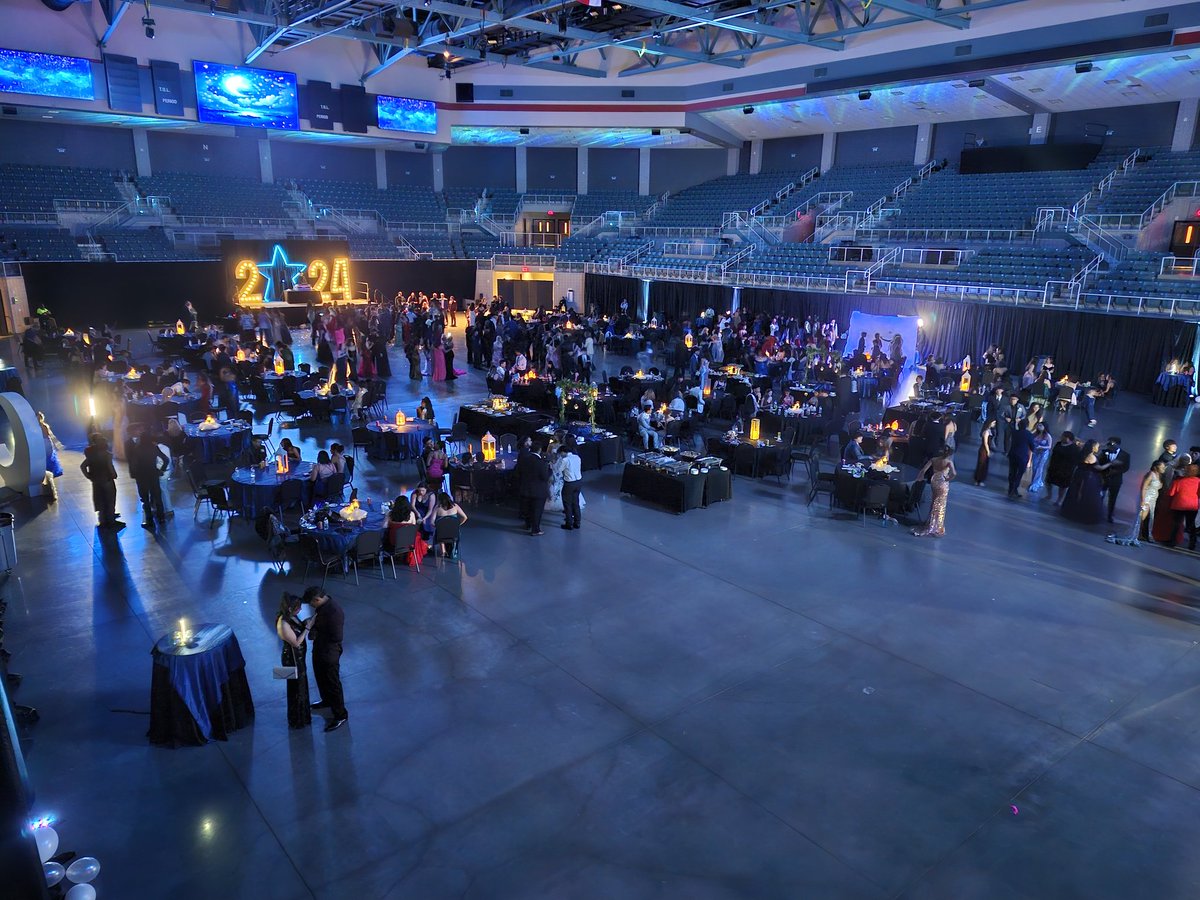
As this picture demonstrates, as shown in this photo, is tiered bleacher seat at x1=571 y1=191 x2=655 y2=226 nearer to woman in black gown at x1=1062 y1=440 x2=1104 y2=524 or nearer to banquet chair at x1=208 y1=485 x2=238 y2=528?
woman in black gown at x1=1062 y1=440 x2=1104 y2=524

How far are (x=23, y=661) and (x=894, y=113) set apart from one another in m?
33.3

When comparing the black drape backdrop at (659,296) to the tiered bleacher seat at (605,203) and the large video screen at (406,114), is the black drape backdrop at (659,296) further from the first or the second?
the large video screen at (406,114)

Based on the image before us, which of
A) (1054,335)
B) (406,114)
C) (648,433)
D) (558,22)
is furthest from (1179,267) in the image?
(406,114)

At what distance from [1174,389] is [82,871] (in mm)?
22271

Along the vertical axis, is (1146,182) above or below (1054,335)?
above

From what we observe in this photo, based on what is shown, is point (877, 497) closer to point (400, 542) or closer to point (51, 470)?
point (400, 542)

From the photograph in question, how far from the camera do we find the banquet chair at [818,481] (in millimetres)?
11539

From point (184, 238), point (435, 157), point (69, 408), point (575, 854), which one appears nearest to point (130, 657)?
point (575, 854)

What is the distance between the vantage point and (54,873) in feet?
14.4

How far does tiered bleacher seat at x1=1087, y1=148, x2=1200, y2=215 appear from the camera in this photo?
2267 cm

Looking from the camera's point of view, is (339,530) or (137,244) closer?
(339,530)

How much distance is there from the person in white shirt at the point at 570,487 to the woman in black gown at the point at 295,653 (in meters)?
4.78

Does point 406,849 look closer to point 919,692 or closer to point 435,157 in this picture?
point 919,692

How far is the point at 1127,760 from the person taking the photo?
19.6 ft
